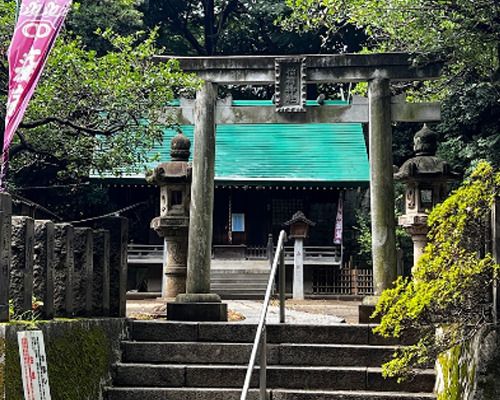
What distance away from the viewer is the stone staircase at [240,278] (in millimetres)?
22234

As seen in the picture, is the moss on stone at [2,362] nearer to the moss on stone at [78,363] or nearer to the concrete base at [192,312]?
the moss on stone at [78,363]

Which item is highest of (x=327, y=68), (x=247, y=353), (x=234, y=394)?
(x=327, y=68)

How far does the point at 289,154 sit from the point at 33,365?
19981 millimetres

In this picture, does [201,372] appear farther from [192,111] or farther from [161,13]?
[161,13]

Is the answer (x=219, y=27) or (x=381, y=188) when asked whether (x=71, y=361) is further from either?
(x=219, y=27)

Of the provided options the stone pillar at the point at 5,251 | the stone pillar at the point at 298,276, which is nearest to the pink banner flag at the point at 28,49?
the stone pillar at the point at 5,251

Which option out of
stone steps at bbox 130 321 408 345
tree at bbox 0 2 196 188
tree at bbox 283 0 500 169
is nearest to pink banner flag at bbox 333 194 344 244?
tree at bbox 283 0 500 169

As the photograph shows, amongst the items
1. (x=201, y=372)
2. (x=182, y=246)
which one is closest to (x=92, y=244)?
(x=201, y=372)

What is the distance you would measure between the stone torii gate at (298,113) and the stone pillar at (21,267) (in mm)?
3418

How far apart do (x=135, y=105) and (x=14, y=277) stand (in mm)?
4909

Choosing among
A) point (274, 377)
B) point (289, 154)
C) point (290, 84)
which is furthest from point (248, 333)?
point (289, 154)

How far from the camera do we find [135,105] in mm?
10305

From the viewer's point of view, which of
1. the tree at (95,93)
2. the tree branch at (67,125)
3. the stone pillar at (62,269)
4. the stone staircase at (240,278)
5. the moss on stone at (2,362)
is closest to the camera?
the moss on stone at (2,362)

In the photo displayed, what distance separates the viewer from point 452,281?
204 inches
